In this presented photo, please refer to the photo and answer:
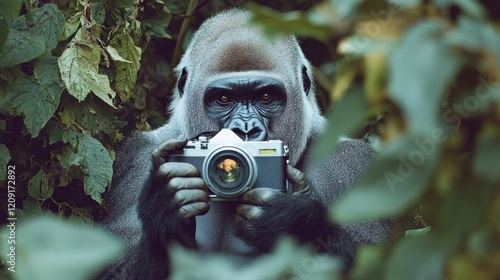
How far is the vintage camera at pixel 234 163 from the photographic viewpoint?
10.9 ft

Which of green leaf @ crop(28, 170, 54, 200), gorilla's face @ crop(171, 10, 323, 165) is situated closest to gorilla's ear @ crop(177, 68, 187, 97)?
gorilla's face @ crop(171, 10, 323, 165)

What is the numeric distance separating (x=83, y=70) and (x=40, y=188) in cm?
59

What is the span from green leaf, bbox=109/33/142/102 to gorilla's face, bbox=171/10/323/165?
34 centimetres

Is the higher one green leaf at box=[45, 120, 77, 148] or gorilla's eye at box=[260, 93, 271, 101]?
gorilla's eye at box=[260, 93, 271, 101]

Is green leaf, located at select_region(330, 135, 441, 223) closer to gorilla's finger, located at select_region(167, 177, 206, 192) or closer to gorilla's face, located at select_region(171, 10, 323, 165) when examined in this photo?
gorilla's finger, located at select_region(167, 177, 206, 192)

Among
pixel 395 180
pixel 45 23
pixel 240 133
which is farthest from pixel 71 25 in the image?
pixel 395 180

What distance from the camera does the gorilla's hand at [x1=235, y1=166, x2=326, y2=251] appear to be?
3445 millimetres

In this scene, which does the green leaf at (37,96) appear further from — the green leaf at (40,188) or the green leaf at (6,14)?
the green leaf at (6,14)

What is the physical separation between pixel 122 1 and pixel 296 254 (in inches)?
130

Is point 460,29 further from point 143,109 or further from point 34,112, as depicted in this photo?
point 143,109

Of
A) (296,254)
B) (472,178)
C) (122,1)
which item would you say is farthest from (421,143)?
(122,1)

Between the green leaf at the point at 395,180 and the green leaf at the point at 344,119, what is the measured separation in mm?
72

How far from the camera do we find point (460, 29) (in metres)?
1.24

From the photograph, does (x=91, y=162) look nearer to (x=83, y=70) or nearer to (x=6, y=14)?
(x=83, y=70)
